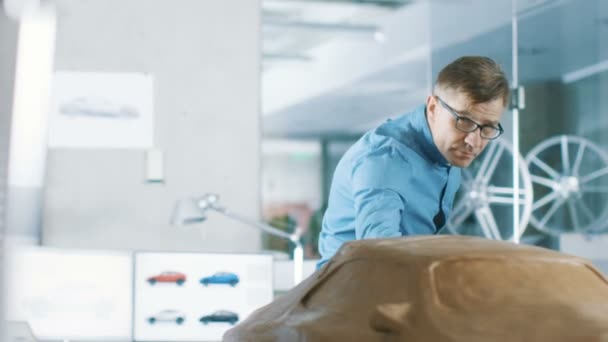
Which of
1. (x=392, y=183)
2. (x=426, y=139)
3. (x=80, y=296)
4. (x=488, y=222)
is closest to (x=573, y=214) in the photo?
(x=488, y=222)

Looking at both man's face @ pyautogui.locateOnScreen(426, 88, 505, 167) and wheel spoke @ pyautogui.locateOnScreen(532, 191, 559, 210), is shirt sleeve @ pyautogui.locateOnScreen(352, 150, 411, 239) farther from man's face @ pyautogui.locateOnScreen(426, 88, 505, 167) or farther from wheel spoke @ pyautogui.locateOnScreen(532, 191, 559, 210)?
wheel spoke @ pyautogui.locateOnScreen(532, 191, 559, 210)

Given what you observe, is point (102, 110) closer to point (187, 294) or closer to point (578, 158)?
point (187, 294)

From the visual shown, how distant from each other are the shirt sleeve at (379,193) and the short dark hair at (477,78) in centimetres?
18

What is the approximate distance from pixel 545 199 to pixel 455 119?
275cm

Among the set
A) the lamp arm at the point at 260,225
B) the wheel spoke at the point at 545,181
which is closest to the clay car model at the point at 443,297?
the lamp arm at the point at 260,225

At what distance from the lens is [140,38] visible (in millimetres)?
3850

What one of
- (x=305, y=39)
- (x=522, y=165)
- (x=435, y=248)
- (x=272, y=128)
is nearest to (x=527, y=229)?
(x=522, y=165)

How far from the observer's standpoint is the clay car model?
737mm

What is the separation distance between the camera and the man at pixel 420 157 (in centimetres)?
183

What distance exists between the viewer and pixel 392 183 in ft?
6.17

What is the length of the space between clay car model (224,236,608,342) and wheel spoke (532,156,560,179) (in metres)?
3.79

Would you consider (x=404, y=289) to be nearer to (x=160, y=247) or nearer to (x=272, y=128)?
(x=160, y=247)

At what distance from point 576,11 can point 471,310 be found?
3.65 metres

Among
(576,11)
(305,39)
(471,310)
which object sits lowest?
(471,310)
